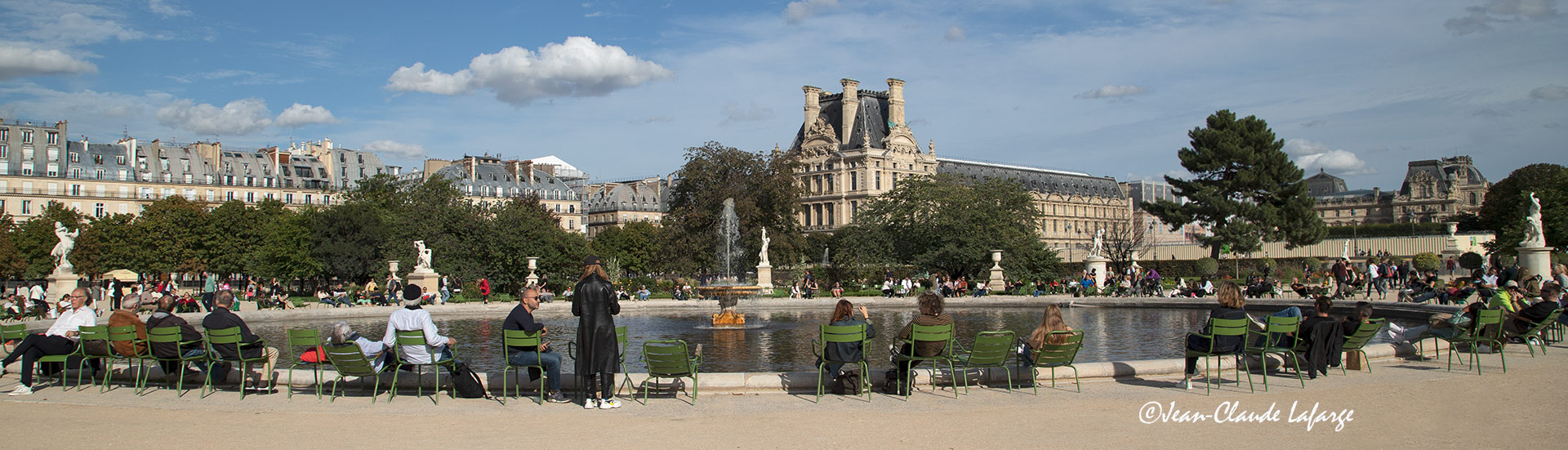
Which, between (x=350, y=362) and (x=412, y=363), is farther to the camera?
(x=412, y=363)

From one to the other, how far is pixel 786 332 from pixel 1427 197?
123932mm

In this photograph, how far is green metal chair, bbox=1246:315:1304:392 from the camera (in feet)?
33.5

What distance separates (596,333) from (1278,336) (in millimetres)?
6598

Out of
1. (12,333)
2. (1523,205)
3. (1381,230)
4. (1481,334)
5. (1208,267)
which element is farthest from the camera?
(1381,230)

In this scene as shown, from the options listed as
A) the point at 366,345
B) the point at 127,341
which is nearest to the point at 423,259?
the point at 127,341

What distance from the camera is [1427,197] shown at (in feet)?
399

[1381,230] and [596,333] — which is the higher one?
[1381,230]

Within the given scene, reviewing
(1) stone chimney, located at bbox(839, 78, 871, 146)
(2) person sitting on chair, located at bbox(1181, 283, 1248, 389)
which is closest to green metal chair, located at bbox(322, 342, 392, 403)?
(2) person sitting on chair, located at bbox(1181, 283, 1248, 389)

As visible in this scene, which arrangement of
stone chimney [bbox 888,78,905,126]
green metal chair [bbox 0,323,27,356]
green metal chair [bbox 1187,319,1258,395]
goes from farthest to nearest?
stone chimney [bbox 888,78,905,126] < green metal chair [bbox 0,323,27,356] < green metal chair [bbox 1187,319,1258,395]

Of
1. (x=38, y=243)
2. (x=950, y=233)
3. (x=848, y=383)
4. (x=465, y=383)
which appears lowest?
(x=848, y=383)

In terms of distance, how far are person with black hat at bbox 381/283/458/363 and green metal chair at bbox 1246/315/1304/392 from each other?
7277mm

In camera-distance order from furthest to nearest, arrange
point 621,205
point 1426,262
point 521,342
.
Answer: point 621,205, point 1426,262, point 521,342

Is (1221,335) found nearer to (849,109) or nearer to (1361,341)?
(1361,341)

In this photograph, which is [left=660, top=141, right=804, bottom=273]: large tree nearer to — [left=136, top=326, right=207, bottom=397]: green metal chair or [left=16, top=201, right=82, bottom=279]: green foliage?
[left=16, top=201, right=82, bottom=279]: green foliage
